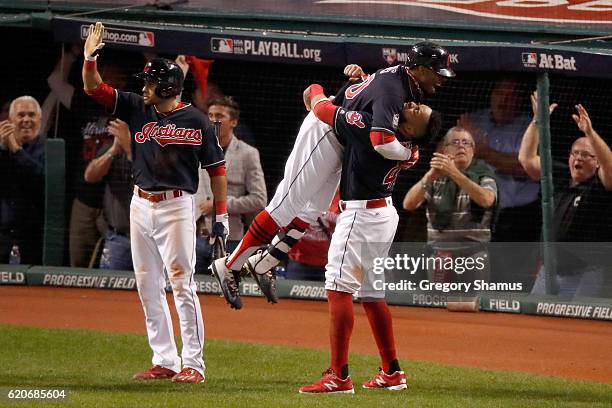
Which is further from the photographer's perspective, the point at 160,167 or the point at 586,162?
the point at 586,162

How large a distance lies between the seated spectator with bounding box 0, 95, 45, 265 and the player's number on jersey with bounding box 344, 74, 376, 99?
535cm

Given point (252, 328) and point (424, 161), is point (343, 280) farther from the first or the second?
point (424, 161)

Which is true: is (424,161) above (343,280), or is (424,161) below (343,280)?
above

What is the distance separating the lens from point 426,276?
10820 mm

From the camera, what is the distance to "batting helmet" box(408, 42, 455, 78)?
20.8ft

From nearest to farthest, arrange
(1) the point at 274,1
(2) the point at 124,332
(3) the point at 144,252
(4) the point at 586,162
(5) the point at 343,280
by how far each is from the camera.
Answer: (5) the point at 343,280 < (3) the point at 144,252 < (2) the point at 124,332 < (4) the point at 586,162 < (1) the point at 274,1

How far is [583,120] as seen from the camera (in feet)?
33.3

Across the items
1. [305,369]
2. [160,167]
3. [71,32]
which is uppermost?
[71,32]

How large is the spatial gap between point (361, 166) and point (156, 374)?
1.75m

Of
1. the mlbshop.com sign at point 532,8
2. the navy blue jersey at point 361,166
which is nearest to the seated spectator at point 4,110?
the mlbshop.com sign at point 532,8

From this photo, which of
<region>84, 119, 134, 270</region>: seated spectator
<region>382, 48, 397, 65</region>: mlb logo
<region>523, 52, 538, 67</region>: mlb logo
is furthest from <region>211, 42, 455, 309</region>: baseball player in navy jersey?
<region>84, 119, 134, 270</region>: seated spectator

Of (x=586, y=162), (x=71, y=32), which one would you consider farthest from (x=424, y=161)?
(x=71, y=32)

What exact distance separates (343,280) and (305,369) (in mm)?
1355

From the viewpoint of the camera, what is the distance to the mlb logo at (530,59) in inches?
404
